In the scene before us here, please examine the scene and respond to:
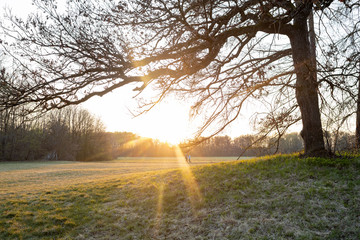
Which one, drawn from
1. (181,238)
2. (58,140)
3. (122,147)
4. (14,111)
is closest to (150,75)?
(14,111)

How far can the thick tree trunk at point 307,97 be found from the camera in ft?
21.1

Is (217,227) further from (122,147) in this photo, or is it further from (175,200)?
(122,147)

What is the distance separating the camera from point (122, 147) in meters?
72.6

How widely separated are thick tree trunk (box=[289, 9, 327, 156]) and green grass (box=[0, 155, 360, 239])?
559 mm

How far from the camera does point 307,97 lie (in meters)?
6.55

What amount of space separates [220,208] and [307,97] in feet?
13.8

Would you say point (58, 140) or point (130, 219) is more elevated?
point (58, 140)

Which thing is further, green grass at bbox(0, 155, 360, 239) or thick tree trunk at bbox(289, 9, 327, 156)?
thick tree trunk at bbox(289, 9, 327, 156)

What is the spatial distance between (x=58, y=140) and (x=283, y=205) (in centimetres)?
4730

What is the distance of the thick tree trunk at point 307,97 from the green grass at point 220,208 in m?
0.56

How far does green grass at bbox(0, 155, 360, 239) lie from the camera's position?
4441mm

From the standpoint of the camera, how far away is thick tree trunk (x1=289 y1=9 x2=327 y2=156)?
21.1 feet

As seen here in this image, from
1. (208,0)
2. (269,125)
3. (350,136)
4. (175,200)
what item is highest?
(208,0)

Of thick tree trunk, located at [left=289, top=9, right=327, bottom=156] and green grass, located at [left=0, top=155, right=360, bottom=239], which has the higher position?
thick tree trunk, located at [left=289, top=9, right=327, bottom=156]
